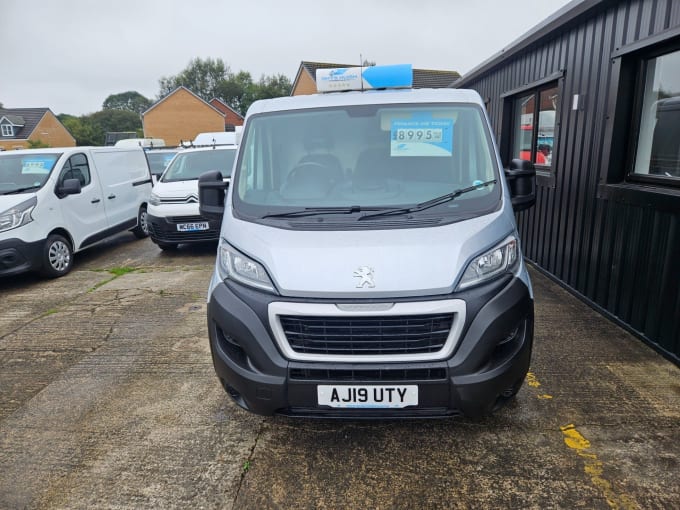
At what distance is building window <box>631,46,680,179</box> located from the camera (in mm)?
3982

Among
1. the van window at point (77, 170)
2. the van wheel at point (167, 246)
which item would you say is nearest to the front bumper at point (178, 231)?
the van wheel at point (167, 246)

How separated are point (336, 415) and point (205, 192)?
187 centimetres

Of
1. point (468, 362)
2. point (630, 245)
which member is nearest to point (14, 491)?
point (468, 362)

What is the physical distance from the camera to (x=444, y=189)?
2965 mm

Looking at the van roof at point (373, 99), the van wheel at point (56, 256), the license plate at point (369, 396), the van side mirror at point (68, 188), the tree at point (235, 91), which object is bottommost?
the van wheel at point (56, 256)

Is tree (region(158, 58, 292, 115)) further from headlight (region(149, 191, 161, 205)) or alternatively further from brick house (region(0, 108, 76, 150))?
headlight (region(149, 191, 161, 205))

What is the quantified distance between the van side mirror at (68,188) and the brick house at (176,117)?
47180 millimetres

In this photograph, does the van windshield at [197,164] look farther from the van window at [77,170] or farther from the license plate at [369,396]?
the license plate at [369,396]

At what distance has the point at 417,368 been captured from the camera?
231 centimetres

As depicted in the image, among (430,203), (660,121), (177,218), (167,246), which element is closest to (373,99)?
(430,203)

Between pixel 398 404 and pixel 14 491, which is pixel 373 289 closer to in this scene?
pixel 398 404

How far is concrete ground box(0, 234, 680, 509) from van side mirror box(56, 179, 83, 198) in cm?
321

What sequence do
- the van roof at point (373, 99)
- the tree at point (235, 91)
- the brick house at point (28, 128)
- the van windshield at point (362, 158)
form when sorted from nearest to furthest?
1. the van windshield at point (362, 158)
2. the van roof at point (373, 99)
3. the brick house at point (28, 128)
4. the tree at point (235, 91)

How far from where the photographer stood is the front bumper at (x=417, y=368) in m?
2.31
